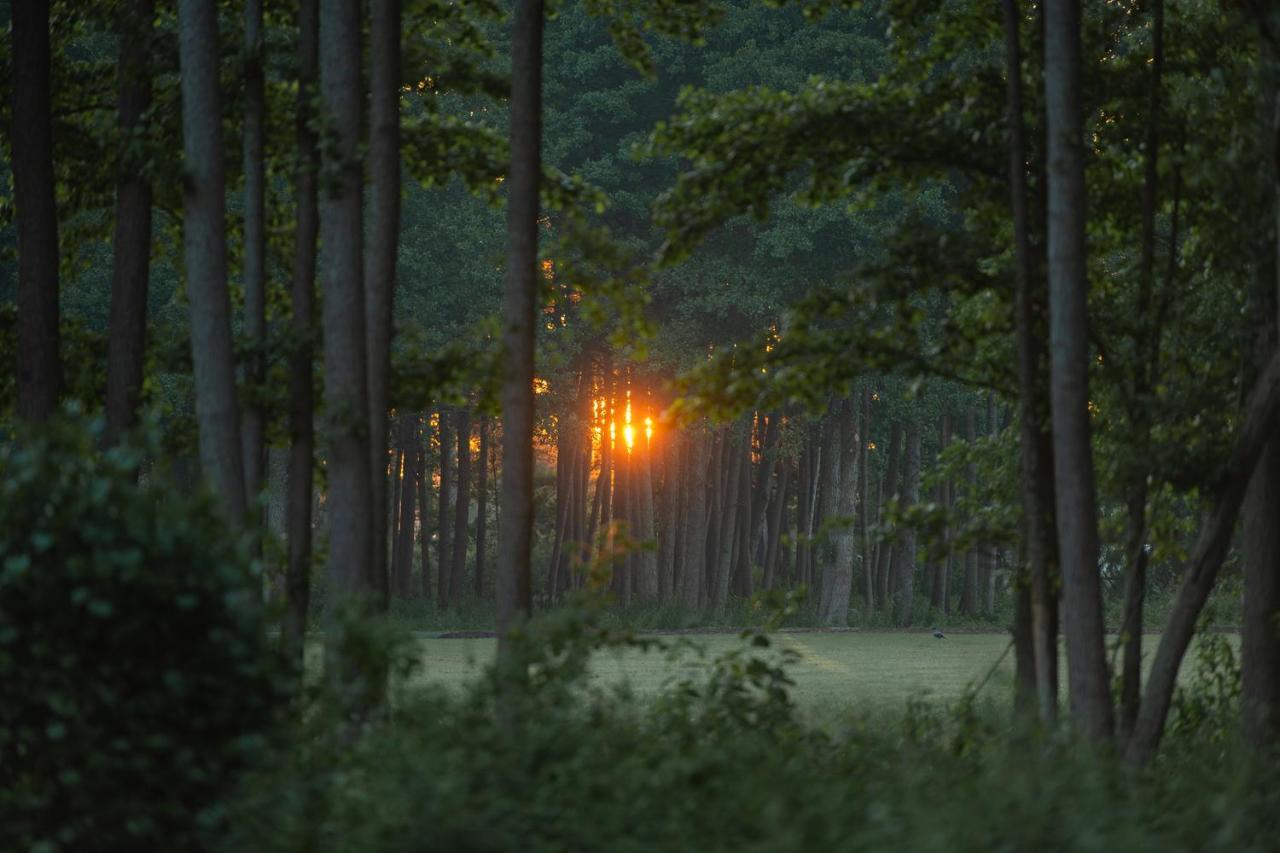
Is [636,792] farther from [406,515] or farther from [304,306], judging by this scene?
[406,515]

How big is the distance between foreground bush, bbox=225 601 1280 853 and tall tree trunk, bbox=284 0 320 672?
4845 mm

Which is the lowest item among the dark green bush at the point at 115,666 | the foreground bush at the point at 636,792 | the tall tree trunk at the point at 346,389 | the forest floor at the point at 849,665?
the forest floor at the point at 849,665

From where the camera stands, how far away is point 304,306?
14367 millimetres

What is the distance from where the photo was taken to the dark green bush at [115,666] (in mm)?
6738

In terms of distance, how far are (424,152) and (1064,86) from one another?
18.8 feet

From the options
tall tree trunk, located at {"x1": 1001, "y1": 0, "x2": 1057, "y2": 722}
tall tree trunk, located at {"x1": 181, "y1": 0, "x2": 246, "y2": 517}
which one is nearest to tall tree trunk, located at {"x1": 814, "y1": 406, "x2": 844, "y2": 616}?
tall tree trunk, located at {"x1": 1001, "y1": 0, "x2": 1057, "y2": 722}

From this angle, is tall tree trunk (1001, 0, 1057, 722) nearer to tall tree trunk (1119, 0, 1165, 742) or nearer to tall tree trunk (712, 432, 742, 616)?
tall tree trunk (1119, 0, 1165, 742)

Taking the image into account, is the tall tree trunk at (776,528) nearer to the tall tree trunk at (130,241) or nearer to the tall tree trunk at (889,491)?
the tall tree trunk at (889,491)

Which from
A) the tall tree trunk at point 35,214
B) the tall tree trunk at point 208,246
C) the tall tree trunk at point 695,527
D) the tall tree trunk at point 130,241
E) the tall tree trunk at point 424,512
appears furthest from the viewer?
the tall tree trunk at point 424,512

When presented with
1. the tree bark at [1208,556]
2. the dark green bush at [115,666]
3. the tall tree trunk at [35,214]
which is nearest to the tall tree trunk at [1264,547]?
the tree bark at [1208,556]

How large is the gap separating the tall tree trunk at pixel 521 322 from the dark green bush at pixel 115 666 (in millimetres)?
4264

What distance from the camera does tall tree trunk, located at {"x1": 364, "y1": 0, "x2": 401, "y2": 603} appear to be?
12.6 metres

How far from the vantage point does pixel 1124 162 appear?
1412 cm

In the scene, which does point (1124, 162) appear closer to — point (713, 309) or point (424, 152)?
point (424, 152)
